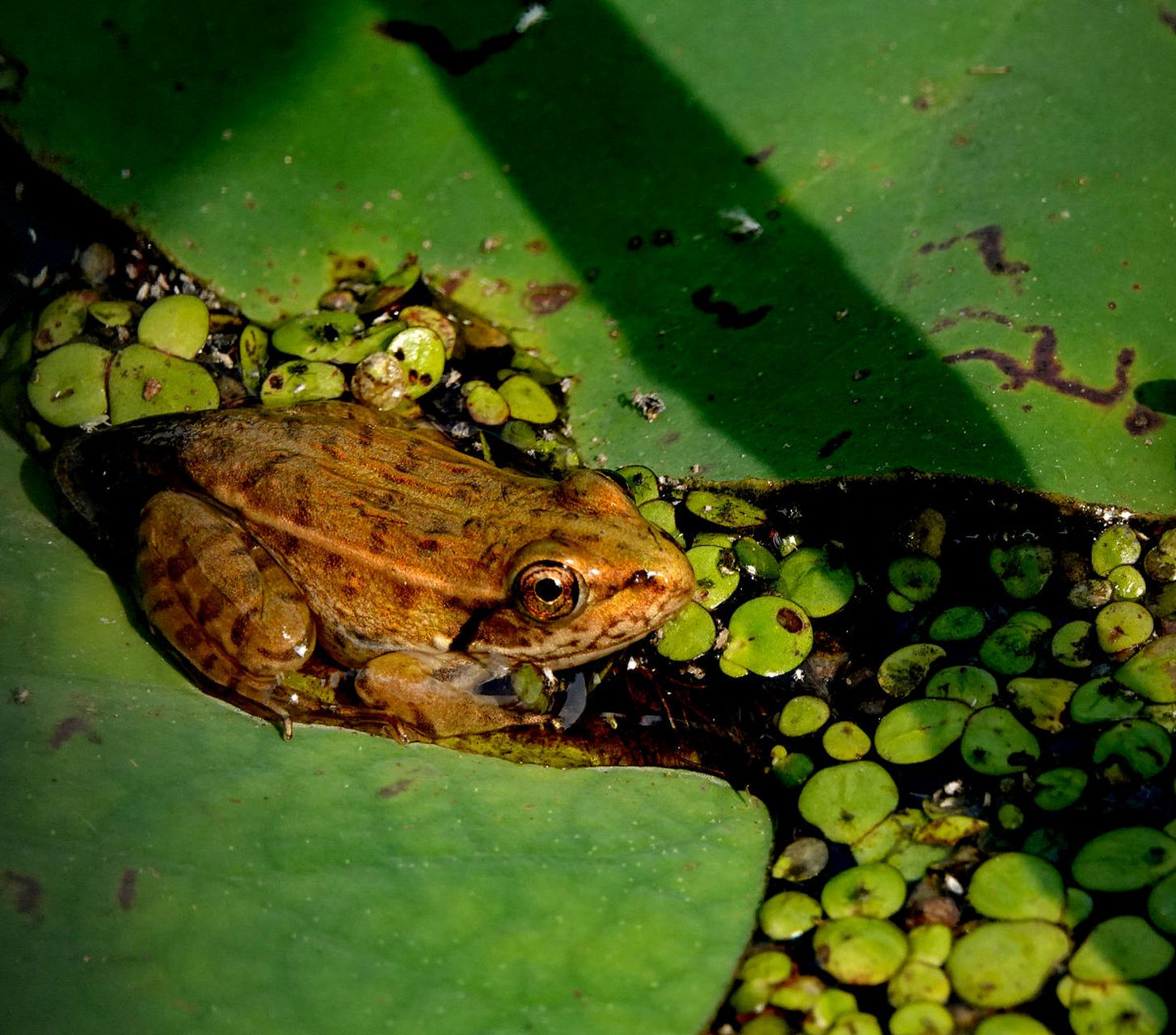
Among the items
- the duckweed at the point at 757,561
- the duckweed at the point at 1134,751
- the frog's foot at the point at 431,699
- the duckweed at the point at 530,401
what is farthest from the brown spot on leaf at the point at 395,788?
the duckweed at the point at 1134,751

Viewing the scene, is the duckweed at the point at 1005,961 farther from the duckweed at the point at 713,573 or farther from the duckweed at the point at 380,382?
the duckweed at the point at 380,382

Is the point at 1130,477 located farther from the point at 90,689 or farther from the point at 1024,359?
the point at 90,689

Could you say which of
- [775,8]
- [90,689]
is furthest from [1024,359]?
[90,689]

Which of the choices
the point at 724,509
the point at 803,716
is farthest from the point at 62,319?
the point at 803,716

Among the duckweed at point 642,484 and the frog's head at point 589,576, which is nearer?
the frog's head at point 589,576

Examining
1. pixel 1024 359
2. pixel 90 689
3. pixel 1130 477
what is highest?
pixel 90 689

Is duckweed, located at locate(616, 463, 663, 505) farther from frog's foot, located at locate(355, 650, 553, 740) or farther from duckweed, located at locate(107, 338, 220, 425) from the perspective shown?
duckweed, located at locate(107, 338, 220, 425)
